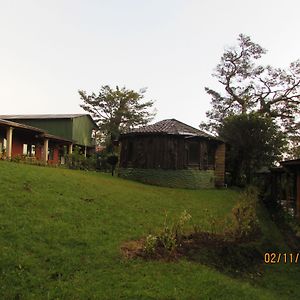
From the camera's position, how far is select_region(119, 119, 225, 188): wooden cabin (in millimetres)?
25250

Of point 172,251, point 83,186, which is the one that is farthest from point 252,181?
point 172,251

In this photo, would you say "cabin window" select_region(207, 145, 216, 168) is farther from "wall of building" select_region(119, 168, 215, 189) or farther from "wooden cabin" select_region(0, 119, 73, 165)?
"wooden cabin" select_region(0, 119, 73, 165)

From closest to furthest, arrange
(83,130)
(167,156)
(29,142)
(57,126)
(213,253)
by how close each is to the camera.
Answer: (213,253) → (167,156) → (29,142) → (57,126) → (83,130)

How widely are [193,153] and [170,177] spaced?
289 centimetres

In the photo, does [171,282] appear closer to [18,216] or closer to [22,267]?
[22,267]

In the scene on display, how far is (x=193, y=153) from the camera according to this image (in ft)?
87.1

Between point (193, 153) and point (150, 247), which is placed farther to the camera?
point (193, 153)

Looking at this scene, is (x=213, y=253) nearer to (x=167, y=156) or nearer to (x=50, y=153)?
(x=167, y=156)

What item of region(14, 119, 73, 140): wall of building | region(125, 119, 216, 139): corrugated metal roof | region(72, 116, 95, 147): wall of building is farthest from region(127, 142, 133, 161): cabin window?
region(72, 116, 95, 147): wall of building
